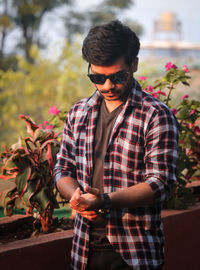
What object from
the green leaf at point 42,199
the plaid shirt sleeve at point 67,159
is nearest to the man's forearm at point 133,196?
the plaid shirt sleeve at point 67,159

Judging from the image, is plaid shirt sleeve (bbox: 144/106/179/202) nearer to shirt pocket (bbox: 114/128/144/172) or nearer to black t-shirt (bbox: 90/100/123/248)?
shirt pocket (bbox: 114/128/144/172)

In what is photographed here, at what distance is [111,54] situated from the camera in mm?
1773

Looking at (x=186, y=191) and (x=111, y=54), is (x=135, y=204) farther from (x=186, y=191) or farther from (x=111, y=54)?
(x=186, y=191)

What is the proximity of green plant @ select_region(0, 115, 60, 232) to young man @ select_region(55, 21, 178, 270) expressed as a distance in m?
0.91

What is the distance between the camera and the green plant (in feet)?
9.16

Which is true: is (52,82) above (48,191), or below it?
above

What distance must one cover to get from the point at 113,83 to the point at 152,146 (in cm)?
31

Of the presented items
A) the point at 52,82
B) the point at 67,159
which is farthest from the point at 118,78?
the point at 52,82

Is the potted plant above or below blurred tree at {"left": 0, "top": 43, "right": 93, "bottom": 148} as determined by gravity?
below

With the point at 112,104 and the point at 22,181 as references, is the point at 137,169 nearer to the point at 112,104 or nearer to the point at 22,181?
the point at 112,104

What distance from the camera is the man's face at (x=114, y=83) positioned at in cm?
180

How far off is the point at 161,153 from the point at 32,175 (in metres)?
1.31

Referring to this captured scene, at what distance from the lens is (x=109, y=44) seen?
1.78 meters

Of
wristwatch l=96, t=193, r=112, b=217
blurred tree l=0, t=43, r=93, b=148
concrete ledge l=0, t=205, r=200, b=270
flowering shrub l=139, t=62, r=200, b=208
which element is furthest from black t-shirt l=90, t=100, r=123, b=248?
blurred tree l=0, t=43, r=93, b=148
